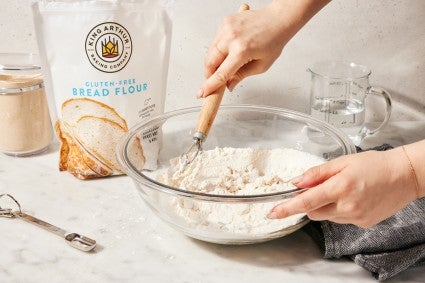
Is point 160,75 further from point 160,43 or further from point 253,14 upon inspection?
point 253,14

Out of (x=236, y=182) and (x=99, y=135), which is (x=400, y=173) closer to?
(x=236, y=182)

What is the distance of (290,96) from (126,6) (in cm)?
42

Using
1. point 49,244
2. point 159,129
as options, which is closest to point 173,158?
point 159,129

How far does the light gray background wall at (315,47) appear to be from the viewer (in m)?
1.05

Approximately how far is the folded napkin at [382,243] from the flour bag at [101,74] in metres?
0.32

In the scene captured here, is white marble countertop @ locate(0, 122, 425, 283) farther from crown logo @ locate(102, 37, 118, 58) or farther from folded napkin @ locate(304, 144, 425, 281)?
crown logo @ locate(102, 37, 118, 58)

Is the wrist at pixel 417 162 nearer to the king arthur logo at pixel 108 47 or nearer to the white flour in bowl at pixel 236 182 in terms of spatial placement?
the white flour in bowl at pixel 236 182

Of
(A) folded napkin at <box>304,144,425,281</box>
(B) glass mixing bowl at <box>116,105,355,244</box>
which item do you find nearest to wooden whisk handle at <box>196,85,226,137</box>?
(B) glass mixing bowl at <box>116,105,355,244</box>

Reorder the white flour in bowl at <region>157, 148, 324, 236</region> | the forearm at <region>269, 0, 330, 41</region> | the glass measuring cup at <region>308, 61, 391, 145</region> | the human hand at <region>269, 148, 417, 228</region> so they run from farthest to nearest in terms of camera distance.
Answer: the glass measuring cup at <region>308, 61, 391, 145</region> → the forearm at <region>269, 0, 330, 41</region> → the white flour in bowl at <region>157, 148, 324, 236</region> → the human hand at <region>269, 148, 417, 228</region>

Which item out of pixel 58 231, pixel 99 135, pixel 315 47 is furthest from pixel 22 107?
pixel 315 47

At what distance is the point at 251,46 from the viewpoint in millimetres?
804

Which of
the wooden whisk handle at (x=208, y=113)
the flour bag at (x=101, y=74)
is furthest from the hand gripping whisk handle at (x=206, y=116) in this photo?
the flour bag at (x=101, y=74)

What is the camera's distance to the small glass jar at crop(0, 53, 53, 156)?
3.04 ft

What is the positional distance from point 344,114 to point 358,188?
1.44 feet
